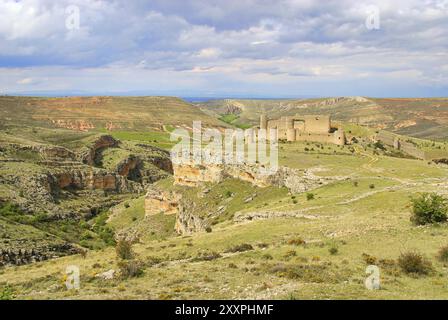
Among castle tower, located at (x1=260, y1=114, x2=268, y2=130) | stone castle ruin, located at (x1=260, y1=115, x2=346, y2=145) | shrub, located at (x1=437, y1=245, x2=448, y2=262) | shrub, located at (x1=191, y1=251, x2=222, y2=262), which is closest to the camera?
shrub, located at (x1=437, y1=245, x2=448, y2=262)

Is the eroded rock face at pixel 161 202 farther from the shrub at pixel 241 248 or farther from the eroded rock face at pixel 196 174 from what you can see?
the shrub at pixel 241 248

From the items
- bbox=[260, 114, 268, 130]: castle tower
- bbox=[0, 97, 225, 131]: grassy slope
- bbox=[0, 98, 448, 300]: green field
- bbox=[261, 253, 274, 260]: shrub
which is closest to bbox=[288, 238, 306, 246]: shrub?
bbox=[0, 98, 448, 300]: green field

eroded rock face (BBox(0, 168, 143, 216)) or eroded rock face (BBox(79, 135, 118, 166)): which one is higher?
eroded rock face (BBox(79, 135, 118, 166))

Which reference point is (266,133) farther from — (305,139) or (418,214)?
(418,214)

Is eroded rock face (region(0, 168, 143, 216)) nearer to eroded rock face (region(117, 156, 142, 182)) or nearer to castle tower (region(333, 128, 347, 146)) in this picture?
eroded rock face (region(117, 156, 142, 182))

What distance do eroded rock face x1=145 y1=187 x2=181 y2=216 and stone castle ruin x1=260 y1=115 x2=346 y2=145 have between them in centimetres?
1747

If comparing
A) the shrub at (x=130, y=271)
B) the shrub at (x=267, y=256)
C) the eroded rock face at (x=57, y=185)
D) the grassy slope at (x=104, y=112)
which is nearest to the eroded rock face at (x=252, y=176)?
the eroded rock face at (x=57, y=185)

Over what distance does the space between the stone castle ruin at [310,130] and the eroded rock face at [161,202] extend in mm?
17474

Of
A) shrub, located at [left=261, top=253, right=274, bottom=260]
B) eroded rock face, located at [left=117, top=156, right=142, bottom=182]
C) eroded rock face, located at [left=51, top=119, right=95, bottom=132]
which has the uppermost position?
eroded rock face, located at [left=51, top=119, right=95, bottom=132]

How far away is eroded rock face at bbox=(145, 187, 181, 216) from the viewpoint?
171 ft

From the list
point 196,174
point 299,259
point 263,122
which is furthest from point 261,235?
point 263,122

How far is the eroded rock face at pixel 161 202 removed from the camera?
Answer: 5204 cm

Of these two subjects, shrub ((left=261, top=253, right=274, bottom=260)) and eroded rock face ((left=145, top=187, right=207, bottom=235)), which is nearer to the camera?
shrub ((left=261, top=253, right=274, bottom=260))

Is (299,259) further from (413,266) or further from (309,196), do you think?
(309,196)
